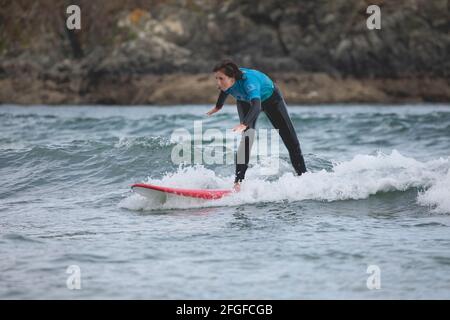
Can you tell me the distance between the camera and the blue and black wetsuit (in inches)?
339

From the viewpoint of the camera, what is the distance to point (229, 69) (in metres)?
8.51

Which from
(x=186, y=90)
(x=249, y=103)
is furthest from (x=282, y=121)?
(x=186, y=90)

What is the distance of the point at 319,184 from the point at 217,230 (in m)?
2.31

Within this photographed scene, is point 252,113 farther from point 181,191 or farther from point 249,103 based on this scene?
point 181,191

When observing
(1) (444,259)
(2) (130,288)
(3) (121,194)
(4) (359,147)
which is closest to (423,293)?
(1) (444,259)

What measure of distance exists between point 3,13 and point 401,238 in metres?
44.6

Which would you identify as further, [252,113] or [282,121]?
[282,121]

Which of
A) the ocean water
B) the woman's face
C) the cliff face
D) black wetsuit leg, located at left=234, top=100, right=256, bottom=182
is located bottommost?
the ocean water

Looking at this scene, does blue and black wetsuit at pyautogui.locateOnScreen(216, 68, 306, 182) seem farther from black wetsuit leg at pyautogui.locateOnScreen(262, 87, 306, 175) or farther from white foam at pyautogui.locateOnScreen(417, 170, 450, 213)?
white foam at pyautogui.locateOnScreen(417, 170, 450, 213)

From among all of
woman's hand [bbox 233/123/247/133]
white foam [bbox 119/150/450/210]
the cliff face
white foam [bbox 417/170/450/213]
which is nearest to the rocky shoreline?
the cliff face

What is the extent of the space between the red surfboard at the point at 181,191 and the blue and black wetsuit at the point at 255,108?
374mm

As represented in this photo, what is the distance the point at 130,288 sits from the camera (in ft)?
18.0

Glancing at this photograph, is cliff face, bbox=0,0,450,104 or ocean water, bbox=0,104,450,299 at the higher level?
cliff face, bbox=0,0,450,104
